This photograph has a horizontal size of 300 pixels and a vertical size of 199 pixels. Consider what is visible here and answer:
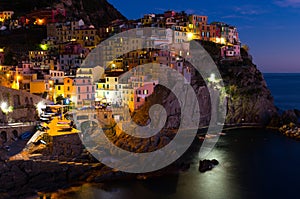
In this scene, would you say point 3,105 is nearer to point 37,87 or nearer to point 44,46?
point 37,87

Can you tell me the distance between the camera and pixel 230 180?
22219 mm

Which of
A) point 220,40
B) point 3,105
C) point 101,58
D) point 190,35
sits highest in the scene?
point 190,35

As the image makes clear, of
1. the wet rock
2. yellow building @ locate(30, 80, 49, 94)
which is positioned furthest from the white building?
the wet rock

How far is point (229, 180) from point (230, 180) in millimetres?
69

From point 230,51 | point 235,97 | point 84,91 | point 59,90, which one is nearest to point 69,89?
point 59,90

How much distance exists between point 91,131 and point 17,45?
21.5 m

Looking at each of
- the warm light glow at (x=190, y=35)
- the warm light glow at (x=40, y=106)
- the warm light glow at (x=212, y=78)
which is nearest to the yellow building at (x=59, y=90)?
the warm light glow at (x=40, y=106)

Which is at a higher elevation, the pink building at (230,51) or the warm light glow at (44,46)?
the warm light glow at (44,46)

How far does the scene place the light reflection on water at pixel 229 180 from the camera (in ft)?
65.5

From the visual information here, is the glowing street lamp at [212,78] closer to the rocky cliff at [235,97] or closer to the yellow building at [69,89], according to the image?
the rocky cliff at [235,97]

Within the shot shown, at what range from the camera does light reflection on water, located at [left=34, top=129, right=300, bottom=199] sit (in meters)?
20.0

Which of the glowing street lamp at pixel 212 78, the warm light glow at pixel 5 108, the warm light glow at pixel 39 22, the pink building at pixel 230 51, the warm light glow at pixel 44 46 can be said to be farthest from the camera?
the warm light glow at pixel 39 22

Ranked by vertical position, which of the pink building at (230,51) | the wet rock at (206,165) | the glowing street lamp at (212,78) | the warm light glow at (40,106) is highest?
the pink building at (230,51)

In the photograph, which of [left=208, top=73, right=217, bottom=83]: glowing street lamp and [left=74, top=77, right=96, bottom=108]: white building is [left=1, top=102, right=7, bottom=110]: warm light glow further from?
[left=208, top=73, right=217, bottom=83]: glowing street lamp
